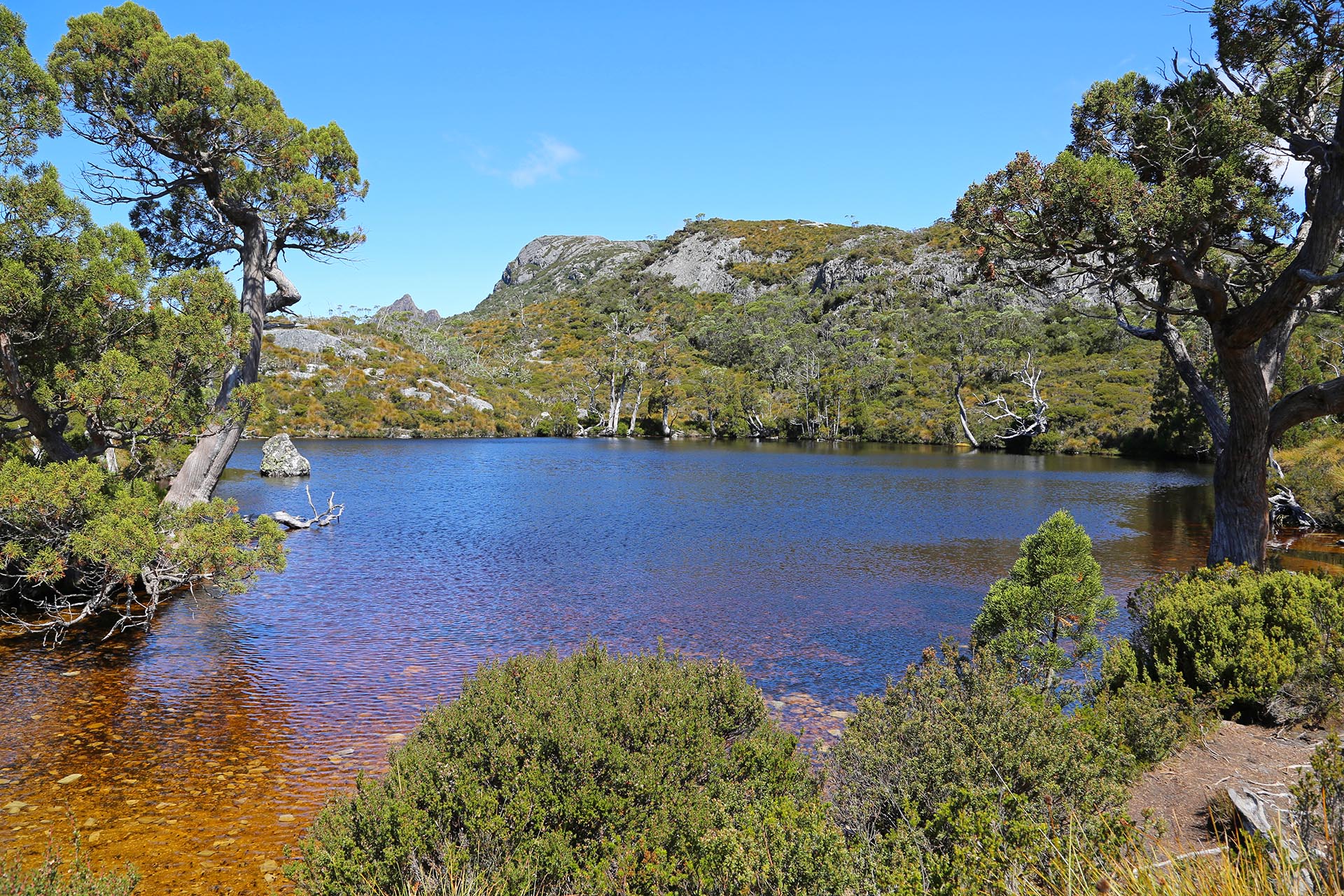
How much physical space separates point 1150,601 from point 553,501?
27.7 metres

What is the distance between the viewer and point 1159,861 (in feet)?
16.8

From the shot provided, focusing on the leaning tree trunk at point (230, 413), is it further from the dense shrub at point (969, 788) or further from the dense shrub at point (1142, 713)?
the dense shrub at point (1142, 713)

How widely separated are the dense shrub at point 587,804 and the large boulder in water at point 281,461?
41290 mm

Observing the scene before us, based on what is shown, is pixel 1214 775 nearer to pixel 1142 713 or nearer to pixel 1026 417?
pixel 1142 713

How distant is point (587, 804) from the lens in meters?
5.04

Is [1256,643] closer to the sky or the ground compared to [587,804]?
closer to the sky

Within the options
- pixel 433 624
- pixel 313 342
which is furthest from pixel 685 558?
pixel 313 342

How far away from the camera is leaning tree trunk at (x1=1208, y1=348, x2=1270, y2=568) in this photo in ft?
38.3

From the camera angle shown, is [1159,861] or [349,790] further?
[349,790]

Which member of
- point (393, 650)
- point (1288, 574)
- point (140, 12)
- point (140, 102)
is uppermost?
point (140, 12)

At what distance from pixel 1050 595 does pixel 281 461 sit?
4226cm

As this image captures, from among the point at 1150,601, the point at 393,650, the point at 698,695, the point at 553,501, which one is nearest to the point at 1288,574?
the point at 1150,601

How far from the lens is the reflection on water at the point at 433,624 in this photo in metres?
7.95

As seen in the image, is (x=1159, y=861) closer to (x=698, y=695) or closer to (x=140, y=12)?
(x=698, y=695)
